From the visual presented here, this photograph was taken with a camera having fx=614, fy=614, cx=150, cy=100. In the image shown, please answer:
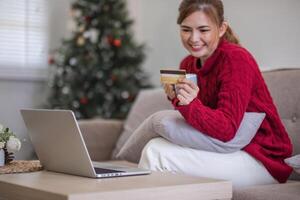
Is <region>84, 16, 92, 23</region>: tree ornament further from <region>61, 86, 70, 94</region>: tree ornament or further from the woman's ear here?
the woman's ear

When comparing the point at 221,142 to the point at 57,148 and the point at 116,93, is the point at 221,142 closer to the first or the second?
A: the point at 57,148

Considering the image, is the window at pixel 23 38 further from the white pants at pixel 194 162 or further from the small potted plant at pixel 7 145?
the white pants at pixel 194 162

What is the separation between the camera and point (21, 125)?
510 cm

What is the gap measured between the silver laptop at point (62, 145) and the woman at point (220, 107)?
267mm

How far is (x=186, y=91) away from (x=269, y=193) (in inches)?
17.5

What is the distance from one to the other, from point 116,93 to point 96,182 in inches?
115

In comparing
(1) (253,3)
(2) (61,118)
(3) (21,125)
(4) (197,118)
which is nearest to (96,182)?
(2) (61,118)

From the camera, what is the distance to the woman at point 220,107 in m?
2.18

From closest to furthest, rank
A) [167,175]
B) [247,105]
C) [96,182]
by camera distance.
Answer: [96,182] < [167,175] < [247,105]

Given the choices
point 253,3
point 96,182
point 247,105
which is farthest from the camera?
point 253,3

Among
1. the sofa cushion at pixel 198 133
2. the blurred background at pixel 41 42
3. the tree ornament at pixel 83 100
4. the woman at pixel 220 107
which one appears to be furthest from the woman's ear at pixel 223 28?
the tree ornament at pixel 83 100

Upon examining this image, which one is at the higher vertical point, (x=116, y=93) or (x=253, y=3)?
(x=253, y=3)

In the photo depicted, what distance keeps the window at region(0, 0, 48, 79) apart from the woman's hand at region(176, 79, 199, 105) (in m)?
3.02

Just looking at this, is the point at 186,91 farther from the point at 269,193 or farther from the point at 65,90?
the point at 65,90
